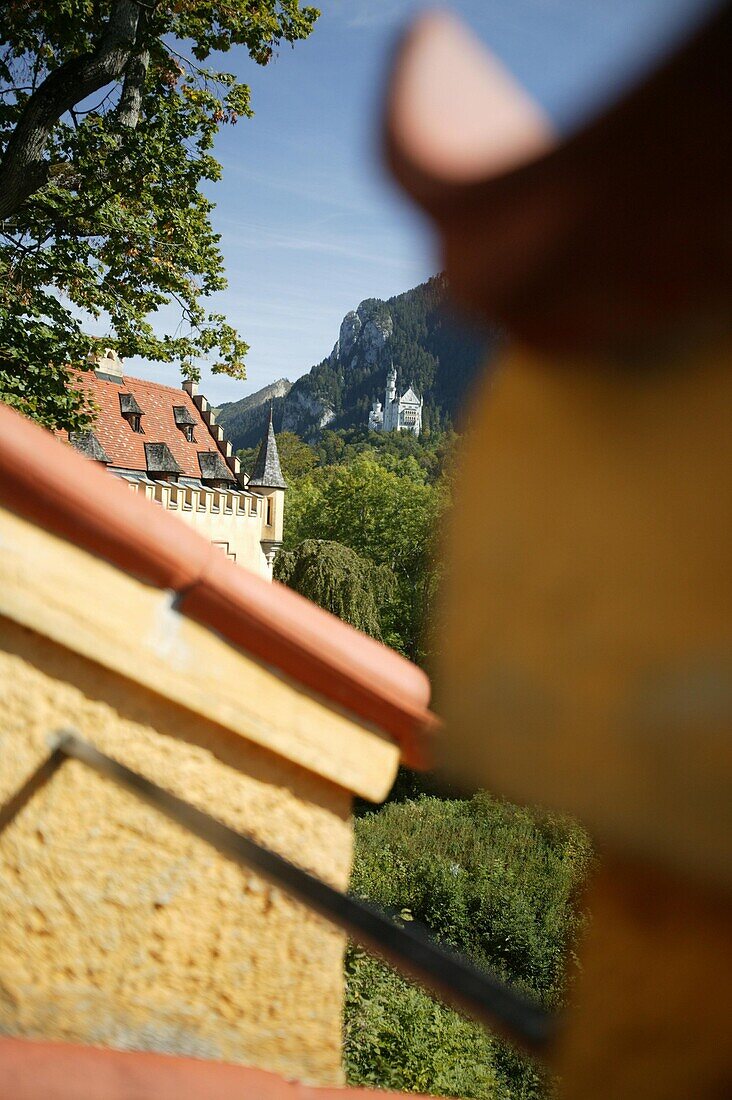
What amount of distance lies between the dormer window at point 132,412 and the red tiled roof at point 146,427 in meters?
0.11

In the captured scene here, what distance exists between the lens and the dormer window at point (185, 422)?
21.2 m

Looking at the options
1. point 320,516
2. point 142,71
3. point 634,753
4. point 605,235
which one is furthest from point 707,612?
point 320,516

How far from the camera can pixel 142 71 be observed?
809 cm

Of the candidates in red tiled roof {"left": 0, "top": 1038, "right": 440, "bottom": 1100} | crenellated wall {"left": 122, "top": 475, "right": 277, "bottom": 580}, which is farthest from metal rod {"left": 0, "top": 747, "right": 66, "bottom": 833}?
crenellated wall {"left": 122, "top": 475, "right": 277, "bottom": 580}

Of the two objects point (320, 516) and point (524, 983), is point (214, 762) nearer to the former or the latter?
point (524, 983)

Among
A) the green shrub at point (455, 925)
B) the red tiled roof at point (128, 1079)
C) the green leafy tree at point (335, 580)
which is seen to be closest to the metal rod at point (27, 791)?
the red tiled roof at point (128, 1079)

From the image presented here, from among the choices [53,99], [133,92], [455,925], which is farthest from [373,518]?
[53,99]

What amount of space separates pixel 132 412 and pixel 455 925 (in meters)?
13.6

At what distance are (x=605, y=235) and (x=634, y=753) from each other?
0.30m

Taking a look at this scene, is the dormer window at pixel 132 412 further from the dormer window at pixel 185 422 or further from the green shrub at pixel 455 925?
the green shrub at pixel 455 925

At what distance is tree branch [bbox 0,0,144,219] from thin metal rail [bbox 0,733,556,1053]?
736 cm

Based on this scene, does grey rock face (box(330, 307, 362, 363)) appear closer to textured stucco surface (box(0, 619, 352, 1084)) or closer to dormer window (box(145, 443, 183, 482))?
dormer window (box(145, 443, 183, 482))

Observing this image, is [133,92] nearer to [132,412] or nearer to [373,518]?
[132,412]

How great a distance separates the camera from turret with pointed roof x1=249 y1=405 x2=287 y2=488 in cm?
2141
